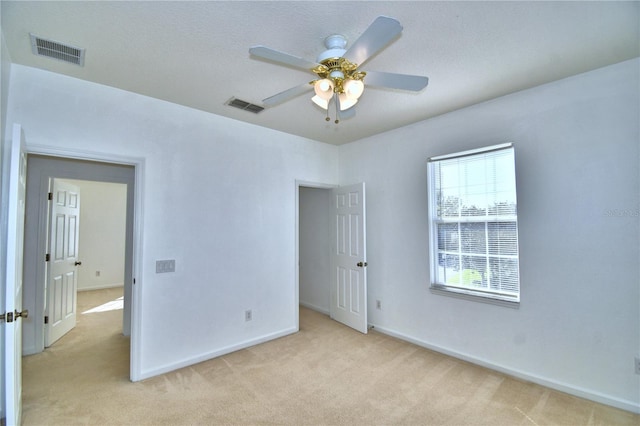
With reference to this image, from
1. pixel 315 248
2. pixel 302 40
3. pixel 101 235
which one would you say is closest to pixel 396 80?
pixel 302 40

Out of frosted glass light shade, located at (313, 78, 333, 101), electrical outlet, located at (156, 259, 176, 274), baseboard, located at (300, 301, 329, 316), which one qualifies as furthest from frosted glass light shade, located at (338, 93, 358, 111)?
baseboard, located at (300, 301, 329, 316)

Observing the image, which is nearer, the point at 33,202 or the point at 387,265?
the point at 33,202

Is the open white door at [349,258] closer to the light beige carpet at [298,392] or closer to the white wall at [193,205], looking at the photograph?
the light beige carpet at [298,392]

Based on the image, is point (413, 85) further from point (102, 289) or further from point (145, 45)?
point (102, 289)

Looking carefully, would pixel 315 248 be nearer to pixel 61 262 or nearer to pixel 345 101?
pixel 345 101

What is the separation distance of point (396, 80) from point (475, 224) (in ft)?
6.43

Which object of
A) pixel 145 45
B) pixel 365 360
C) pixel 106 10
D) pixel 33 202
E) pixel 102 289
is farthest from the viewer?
pixel 102 289

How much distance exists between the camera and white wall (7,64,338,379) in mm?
2500

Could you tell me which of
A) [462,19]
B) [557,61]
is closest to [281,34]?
[462,19]

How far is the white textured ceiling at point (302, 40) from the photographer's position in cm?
169

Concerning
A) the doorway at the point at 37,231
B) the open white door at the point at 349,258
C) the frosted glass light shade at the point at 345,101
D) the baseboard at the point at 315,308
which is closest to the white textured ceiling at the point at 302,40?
the frosted glass light shade at the point at 345,101

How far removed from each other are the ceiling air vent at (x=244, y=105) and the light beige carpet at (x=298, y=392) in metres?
2.71

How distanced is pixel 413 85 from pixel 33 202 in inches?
170

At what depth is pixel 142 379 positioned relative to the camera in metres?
2.70
